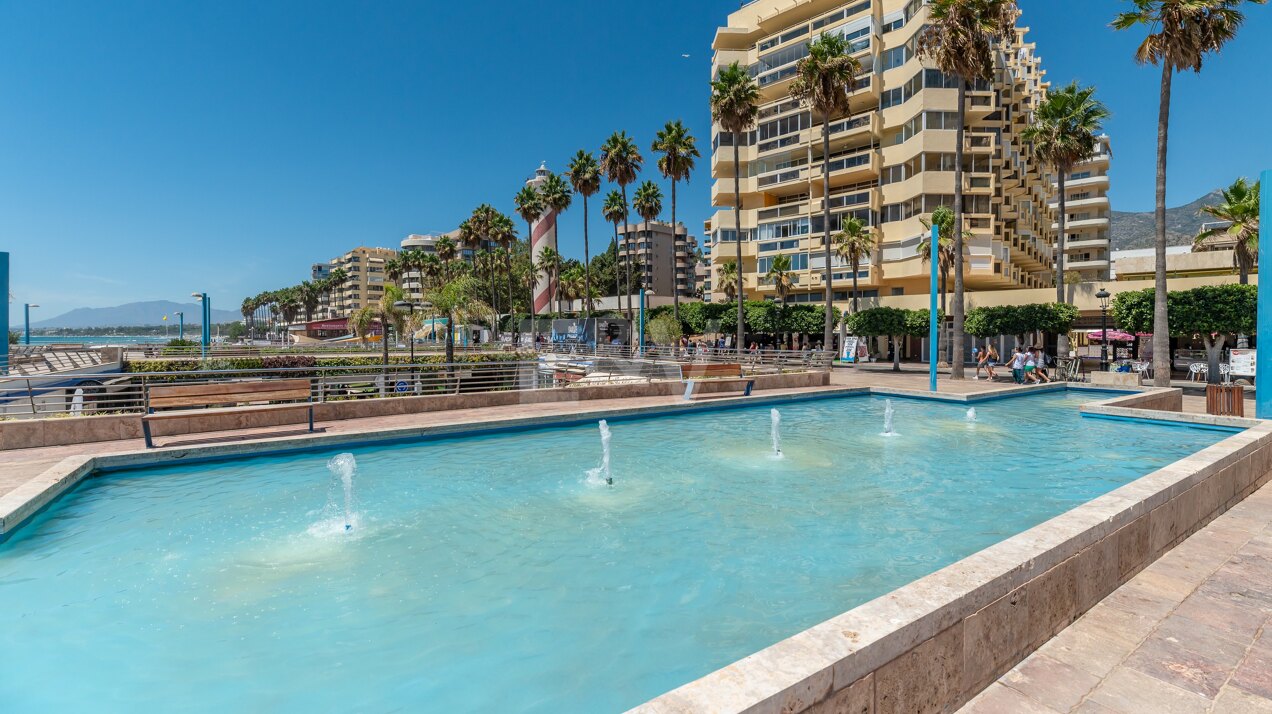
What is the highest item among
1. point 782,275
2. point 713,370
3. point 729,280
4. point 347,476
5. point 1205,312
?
point 729,280

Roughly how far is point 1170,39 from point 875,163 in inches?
1022

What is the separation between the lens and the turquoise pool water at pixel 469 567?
387 cm

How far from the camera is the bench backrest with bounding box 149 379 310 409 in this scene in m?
9.40

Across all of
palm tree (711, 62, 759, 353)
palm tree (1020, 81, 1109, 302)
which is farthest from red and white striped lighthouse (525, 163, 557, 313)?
palm tree (1020, 81, 1109, 302)

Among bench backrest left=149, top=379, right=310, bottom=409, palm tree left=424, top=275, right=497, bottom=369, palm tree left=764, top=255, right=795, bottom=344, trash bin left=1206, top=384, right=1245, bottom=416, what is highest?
palm tree left=764, top=255, right=795, bottom=344

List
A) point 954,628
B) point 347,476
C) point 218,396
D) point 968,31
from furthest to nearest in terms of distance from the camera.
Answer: point 968,31
point 218,396
point 347,476
point 954,628

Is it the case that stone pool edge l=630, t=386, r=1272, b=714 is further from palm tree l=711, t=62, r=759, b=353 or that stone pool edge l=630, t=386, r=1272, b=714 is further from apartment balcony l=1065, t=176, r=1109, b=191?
apartment balcony l=1065, t=176, r=1109, b=191

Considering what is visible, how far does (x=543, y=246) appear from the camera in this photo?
91.0 metres

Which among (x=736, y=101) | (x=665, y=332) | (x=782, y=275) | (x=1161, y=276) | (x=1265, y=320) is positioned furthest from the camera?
(x=782, y=275)

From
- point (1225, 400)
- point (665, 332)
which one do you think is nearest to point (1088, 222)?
point (665, 332)

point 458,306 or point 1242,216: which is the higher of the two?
point 1242,216

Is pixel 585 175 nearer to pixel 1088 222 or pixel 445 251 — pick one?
pixel 445 251

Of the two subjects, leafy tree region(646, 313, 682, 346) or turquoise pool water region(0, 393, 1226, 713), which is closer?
turquoise pool water region(0, 393, 1226, 713)

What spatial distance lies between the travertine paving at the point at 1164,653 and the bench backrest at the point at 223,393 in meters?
10.8
